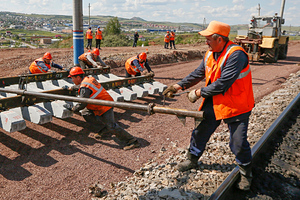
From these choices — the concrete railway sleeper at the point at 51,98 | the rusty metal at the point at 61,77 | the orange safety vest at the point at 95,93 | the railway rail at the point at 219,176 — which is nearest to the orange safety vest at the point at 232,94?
the concrete railway sleeper at the point at 51,98

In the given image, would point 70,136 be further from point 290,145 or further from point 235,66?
point 290,145

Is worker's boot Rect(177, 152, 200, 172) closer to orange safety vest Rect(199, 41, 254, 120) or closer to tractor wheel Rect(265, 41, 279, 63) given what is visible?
orange safety vest Rect(199, 41, 254, 120)

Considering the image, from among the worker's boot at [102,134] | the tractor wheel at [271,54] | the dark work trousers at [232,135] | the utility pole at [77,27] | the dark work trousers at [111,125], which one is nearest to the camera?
the dark work trousers at [232,135]

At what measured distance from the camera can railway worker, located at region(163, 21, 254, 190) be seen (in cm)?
289

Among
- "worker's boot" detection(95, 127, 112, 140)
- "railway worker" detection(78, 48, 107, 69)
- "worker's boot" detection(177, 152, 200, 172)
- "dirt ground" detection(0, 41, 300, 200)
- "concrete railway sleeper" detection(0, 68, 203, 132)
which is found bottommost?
"dirt ground" detection(0, 41, 300, 200)

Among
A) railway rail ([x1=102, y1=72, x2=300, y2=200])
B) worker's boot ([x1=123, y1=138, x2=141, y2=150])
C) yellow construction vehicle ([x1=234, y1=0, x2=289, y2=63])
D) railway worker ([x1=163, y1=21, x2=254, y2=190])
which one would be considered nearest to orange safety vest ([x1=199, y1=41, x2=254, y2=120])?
railway worker ([x1=163, y1=21, x2=254, y2=190])

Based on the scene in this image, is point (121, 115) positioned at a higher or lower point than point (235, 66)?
lower

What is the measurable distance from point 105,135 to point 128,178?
1582 millimetres

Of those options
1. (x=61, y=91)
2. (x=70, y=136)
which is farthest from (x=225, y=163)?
(x=61, y=91)

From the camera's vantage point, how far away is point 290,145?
463cm

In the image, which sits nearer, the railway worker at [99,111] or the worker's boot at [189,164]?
the worker's boot at [189,164]

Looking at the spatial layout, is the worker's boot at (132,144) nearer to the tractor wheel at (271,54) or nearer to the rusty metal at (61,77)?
the rusty metal at (61,77)

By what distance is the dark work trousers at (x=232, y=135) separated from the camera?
3.11 meters

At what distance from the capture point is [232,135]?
3.19m
